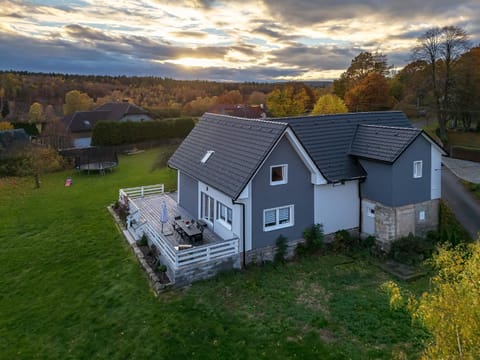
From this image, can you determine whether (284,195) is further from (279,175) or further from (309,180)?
(309,180)

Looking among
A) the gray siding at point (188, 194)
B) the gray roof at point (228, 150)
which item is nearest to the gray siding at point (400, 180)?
the gray roof at point (228, 150)

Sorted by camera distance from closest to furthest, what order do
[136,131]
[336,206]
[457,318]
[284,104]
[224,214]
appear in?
[457,318], [224,214], [336,206], [136,131], [284,104]

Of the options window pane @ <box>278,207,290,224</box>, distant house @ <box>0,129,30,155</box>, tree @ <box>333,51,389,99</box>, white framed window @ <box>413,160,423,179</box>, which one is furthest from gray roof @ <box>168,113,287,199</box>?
tree @ <box>333,51,389,99</box>

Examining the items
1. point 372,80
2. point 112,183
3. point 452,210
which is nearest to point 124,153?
point 112,183

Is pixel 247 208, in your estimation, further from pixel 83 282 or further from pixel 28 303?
pixel 28 303

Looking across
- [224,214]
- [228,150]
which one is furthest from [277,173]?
[224,214]

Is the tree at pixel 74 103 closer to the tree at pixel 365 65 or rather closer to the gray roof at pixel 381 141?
the tree at pixel 365 65
